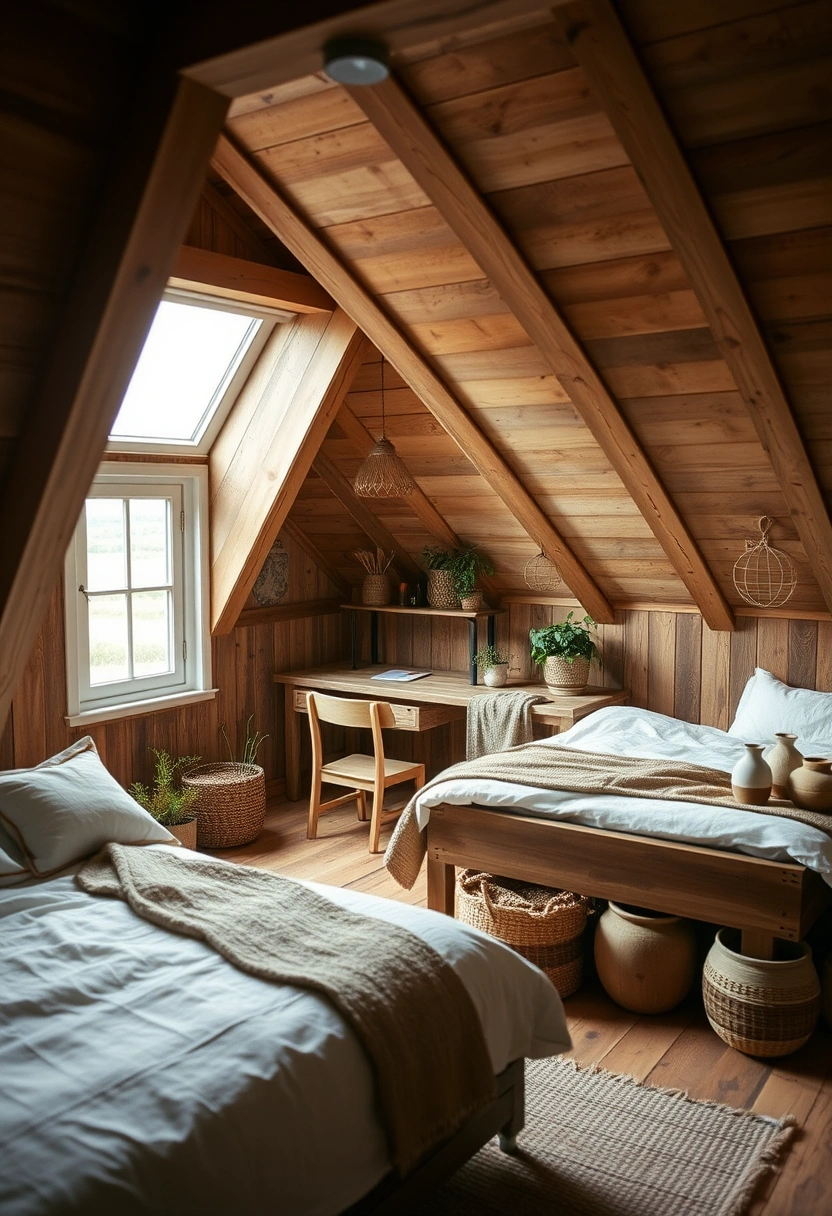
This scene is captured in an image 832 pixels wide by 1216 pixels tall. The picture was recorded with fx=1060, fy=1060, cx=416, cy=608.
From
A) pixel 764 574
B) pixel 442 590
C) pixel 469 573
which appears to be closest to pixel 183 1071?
pixel 764 574

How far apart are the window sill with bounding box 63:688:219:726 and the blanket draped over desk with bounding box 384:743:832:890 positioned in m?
1.44

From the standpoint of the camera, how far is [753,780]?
3.16 metres

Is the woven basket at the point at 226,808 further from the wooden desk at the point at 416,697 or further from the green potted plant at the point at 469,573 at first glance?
the green potted plant at the point at 469,573

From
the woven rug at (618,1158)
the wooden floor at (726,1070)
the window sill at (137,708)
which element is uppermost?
the window sill at (137,708)

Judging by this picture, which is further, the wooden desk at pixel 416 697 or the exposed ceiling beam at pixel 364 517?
the exposed ceiling beam at pixel 364 517

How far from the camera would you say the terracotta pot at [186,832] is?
4387mm

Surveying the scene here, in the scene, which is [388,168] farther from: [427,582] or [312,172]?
[427,582]

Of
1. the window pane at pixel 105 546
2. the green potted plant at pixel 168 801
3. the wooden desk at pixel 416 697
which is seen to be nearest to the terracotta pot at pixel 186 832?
the green potted plant at pixel 168 801

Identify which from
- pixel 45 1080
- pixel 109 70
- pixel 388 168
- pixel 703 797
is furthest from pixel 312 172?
pixel 45 1080

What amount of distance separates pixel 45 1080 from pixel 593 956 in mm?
1999

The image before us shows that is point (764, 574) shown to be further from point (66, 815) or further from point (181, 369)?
point (66, 815)

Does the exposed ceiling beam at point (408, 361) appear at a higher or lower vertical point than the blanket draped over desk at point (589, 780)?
higher

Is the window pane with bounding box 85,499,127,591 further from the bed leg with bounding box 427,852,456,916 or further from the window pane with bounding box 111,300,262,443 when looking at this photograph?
the bed leg with bounding box 427,852,456,916

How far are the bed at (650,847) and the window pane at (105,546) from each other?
1.78 metres
